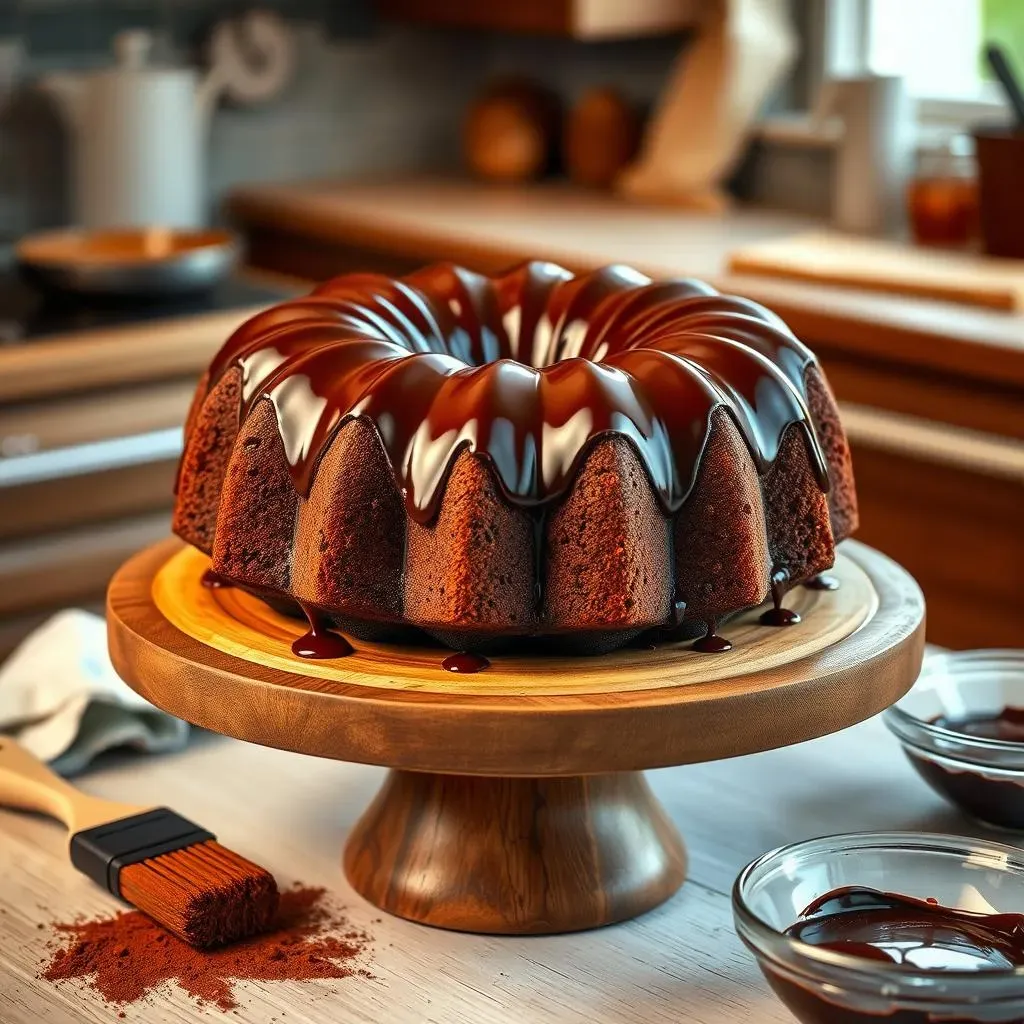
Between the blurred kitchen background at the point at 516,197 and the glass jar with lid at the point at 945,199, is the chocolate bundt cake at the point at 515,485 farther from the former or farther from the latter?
the glass jar with lid at the point at 945,199

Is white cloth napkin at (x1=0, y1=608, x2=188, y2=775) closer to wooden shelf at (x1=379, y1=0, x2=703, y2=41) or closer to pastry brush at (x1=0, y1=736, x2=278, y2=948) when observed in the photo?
pastry brush at (x1=0, y1=736, x2=278, y2=948)

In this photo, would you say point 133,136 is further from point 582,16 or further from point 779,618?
point 779,618

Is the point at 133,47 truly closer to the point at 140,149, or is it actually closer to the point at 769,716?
the point at 140,149

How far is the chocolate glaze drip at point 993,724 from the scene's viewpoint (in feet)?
3.89

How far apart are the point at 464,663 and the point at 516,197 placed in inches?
94.6

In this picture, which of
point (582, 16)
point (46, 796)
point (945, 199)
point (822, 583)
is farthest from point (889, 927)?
point (582, 16)

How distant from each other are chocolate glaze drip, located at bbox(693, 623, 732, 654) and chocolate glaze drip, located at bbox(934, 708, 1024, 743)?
0.86 ft

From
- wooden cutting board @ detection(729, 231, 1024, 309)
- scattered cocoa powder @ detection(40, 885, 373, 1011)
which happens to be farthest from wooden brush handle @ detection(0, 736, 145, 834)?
wooden cutting board @ detection(729, 231, 1024, 309)

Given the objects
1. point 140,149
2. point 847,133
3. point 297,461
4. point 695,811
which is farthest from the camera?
point 140,149

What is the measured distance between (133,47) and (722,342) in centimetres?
219

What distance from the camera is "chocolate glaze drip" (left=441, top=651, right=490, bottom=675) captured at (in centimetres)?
97

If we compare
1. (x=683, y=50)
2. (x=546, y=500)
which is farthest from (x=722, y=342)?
(x=683, y=50)

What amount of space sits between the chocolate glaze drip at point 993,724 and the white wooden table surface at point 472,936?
0.18ft

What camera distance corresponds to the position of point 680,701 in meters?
0.91
